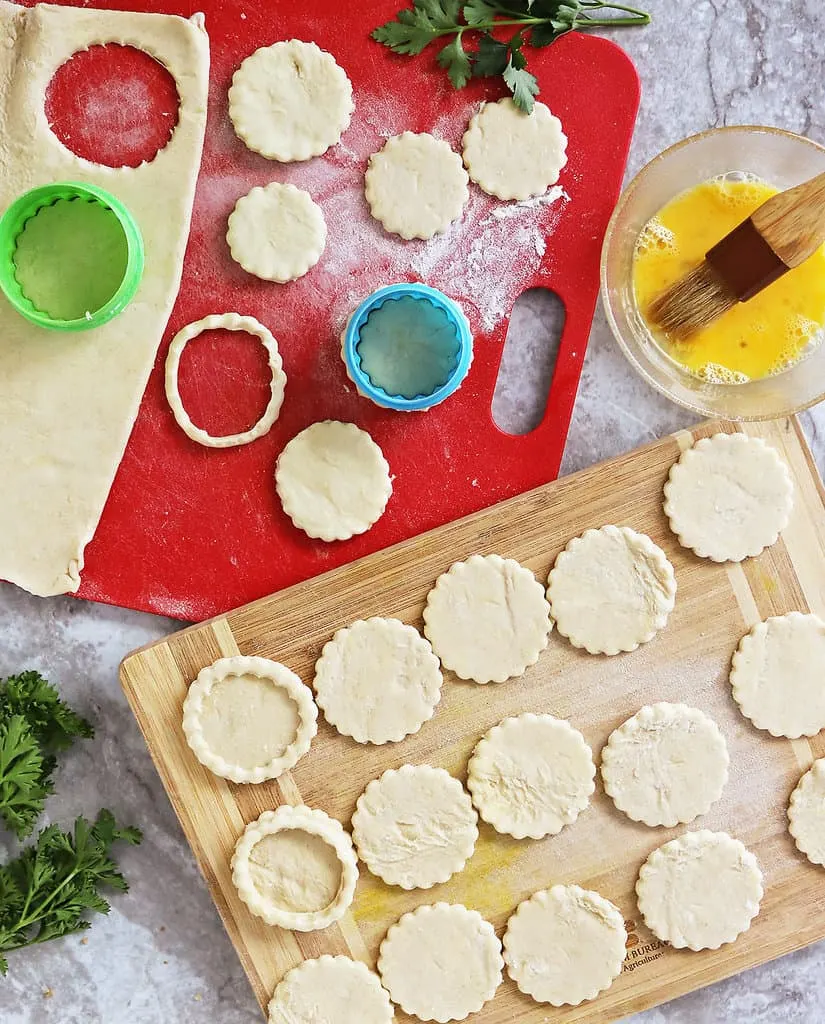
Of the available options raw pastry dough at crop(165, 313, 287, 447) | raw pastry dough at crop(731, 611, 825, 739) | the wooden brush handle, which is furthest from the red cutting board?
raw pastry dough at crop(731, 611, 825, 739)

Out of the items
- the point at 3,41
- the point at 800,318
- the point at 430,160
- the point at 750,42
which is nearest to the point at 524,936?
the point at 800,318

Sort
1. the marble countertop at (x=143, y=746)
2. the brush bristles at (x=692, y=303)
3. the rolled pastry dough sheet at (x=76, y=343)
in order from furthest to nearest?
1. the marble countertop at (x=143, y=746)
2. the rolled pastry dough sheet at (x=76, y=343)
3. the brush bristles at (x=692, y=303)

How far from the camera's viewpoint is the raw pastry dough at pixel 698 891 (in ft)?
7.84

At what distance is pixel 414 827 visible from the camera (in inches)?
93.1

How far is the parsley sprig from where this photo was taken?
234cm

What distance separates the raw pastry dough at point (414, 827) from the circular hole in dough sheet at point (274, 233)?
49.7 inches

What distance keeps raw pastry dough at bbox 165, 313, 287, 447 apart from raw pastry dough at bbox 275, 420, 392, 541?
0.09m

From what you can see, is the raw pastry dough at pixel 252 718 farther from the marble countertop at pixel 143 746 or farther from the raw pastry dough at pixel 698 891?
the raw pastry dough at pixel 698 891

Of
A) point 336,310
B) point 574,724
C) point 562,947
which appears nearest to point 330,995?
point 562,947

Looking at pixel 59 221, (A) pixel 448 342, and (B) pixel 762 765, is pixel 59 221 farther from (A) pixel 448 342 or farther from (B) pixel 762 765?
(B) pixel 762 765

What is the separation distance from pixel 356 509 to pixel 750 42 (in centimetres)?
157

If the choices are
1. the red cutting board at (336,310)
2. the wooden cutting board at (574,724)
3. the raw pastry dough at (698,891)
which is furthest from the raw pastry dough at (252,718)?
the raw pastry dough at (698,891)

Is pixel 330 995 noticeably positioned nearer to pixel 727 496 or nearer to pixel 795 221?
pixel 727 496

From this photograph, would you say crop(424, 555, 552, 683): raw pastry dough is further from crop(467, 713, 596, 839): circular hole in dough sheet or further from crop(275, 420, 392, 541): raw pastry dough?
crop(275, 420, 392, 541): raw pastry dough
